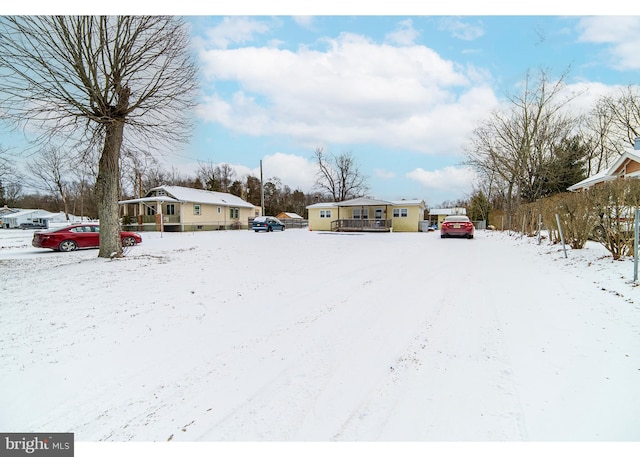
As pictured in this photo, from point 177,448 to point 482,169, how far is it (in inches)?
1041

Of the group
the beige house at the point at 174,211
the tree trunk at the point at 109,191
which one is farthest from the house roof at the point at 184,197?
the tree trunk at the point at 109,191

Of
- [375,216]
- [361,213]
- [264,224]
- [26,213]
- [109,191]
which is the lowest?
[264,224]

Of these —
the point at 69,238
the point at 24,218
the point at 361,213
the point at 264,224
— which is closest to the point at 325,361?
the point at 69,238

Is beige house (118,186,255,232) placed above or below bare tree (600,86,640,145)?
below

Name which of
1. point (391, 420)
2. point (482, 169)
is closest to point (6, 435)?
point (391, 420)

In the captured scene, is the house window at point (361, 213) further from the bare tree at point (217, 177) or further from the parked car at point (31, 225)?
the parked car at point (31, 225)

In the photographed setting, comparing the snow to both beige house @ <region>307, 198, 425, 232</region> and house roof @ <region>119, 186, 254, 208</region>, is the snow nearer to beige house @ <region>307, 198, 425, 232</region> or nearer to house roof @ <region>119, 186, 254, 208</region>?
beige house @ <region>307, 198, 425, 232</region>

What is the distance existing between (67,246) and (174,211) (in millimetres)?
13970

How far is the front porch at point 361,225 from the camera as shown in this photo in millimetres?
23250

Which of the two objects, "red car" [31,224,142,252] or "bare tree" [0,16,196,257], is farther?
"red car" [31,224,142,252]

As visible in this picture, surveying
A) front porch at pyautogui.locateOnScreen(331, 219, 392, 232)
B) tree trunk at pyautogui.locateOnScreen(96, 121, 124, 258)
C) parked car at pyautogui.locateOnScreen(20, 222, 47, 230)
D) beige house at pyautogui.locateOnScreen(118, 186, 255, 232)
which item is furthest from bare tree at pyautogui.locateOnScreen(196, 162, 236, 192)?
tree trunk at pyautogui.locateOnScreen(96, 121, 124, 258)

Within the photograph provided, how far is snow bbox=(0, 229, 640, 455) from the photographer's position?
5.86 ft

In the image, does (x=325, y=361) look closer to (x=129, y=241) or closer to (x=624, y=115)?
(x=129, y=241)

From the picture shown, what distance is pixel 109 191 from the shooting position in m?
7.95
